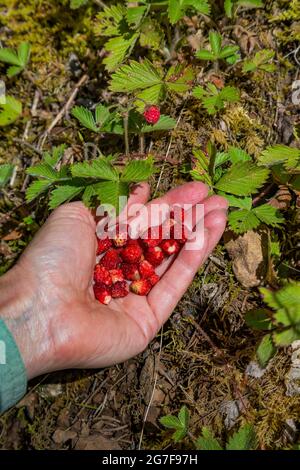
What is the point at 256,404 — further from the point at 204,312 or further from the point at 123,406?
the point at 123,406

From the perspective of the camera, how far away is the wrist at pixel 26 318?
2480mm

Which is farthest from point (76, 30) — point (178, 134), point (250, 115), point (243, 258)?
point (243, 258)

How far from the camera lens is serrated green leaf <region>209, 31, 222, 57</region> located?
3045 mm

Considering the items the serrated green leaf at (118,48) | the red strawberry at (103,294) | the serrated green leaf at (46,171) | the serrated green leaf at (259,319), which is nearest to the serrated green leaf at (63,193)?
the serrated green leaf at (46,171)

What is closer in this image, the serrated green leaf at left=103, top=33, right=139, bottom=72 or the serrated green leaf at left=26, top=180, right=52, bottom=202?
the serrated green leaf at left=26, top=180, right=52, bottom=202

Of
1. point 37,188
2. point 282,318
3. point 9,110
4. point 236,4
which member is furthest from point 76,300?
point 236,4

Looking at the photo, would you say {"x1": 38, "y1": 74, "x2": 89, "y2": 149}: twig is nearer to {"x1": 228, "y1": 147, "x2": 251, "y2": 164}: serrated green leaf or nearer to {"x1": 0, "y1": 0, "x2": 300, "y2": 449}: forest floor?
{"x1": 0, "y1": 0, "x2": 300, "y2": 449}: forest floor

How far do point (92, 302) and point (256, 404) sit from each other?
1.12 metres

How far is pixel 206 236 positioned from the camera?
8.98ft

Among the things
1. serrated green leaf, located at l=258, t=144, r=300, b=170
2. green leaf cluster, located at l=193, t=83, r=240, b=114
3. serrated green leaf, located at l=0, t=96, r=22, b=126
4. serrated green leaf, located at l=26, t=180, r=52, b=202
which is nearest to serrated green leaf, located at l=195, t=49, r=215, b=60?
green leaf cluster, located at l=193, t=83, r=240, b=114

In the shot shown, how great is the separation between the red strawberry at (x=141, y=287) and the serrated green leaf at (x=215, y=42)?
1.52 m

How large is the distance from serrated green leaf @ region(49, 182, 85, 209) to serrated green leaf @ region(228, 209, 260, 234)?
898 millimetres

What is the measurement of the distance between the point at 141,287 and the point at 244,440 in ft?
3.21

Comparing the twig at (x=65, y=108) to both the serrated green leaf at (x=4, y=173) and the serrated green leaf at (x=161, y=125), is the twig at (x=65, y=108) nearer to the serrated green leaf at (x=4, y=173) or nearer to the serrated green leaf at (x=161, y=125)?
the serrated green leaf at (x=4, y=173)
